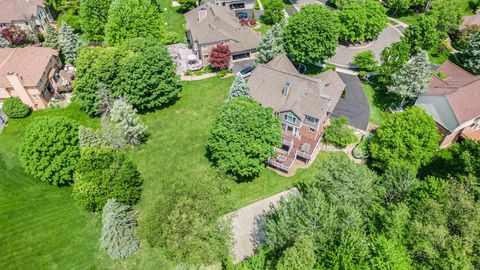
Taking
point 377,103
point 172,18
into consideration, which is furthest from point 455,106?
point 172,18

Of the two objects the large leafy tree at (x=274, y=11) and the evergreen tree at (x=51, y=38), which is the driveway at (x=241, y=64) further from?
the evergreen tree at (x=51, y=38)

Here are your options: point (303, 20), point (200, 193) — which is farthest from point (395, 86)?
point (200, 193)

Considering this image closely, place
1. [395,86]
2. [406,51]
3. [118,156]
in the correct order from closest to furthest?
[118,156] < [395,86] < [406,51]

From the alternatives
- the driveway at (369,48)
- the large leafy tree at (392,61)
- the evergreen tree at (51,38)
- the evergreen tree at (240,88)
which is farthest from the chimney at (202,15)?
the large leafy tree at (392,61)

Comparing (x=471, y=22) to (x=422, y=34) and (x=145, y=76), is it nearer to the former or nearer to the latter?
(x=422, y=34)

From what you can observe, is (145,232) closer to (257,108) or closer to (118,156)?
(118,156)

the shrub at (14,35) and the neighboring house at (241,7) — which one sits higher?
the neighboring house at (241,7)
